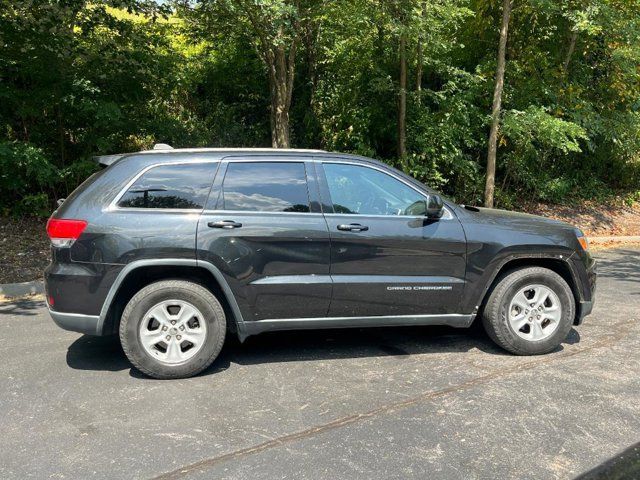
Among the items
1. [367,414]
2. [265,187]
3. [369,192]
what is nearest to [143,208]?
[265,187]

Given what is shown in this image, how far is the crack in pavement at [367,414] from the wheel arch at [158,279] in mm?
1201

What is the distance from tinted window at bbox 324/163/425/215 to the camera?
15.0 feet

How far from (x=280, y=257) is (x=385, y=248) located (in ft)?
2.81

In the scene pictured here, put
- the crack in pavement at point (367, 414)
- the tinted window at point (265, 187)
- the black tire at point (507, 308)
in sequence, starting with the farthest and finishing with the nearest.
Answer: the black tire at point (507, 308) → the tinted window at point (265, 187) → the crack in pavement at point (367, 414)

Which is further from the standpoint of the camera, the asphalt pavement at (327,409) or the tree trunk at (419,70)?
the tree trunk at (419,70)

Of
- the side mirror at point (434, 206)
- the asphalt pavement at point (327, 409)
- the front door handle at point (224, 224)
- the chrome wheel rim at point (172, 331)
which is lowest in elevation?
the asphalt pavement at point (327, 409)

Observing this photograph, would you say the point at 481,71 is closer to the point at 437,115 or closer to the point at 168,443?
the point at 437,115

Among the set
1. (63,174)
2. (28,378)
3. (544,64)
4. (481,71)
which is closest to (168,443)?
(28,378)

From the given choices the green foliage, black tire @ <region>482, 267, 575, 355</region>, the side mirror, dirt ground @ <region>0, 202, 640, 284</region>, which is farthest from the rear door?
dirt ground @ <region>0, 202, 640, 284</region>

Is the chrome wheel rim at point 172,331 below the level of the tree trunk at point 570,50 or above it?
below

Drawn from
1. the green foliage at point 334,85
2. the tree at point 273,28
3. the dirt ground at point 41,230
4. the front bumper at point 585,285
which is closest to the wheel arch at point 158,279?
the front bumper at point 585,285

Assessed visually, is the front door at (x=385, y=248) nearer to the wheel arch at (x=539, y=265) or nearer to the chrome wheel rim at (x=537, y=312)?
the wheel arch at (x=539, y=265)

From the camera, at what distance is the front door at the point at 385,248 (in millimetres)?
4434

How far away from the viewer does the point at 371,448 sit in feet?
10.6
